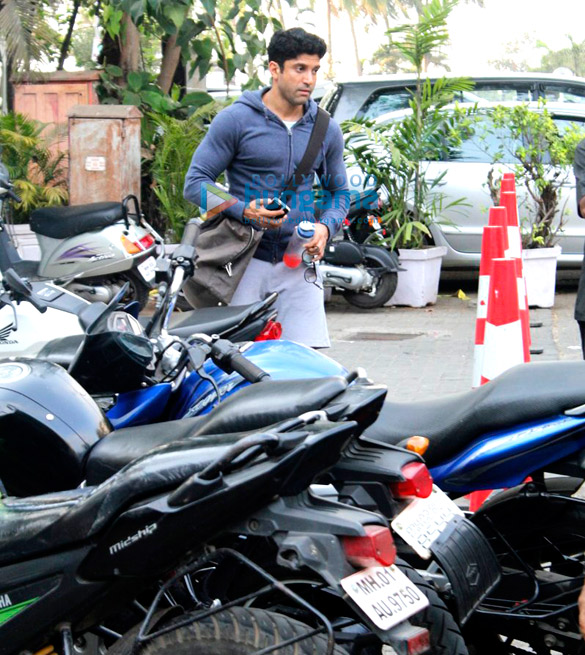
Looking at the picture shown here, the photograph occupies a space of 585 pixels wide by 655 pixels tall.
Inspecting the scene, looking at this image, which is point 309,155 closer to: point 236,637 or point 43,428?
point 43,428

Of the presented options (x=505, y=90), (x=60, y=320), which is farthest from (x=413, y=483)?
(x=505, y=90)

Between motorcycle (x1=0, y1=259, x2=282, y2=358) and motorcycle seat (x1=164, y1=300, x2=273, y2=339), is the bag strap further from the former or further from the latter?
motorcycle seat (x1=164, y1=300, x2=273, y2=339)

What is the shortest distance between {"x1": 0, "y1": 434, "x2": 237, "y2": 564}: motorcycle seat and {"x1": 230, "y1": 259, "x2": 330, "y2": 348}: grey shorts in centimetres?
266

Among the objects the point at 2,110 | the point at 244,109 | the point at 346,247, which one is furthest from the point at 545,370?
the point at 2,110

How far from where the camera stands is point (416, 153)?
397 inches

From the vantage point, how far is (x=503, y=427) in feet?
9.16

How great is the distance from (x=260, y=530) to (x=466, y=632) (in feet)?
3.55

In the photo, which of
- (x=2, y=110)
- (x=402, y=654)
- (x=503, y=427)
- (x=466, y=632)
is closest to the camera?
(x=402, y=654)

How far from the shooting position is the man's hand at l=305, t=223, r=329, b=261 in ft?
16.4

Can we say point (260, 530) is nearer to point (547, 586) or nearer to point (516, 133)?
point (547, 586)

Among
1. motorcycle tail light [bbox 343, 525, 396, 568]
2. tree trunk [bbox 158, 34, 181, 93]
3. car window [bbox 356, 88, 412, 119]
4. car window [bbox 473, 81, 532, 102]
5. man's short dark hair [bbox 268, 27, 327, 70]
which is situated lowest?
motorcycle tail light [bbox 343, 525, 396, 568]

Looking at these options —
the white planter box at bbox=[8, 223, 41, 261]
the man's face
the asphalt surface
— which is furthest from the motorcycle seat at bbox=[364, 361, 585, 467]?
the white planter box at bbox=[8, 223, 41, 261]

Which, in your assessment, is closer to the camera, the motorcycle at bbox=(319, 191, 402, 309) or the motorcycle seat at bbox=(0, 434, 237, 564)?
the motorcycle seat at bbox=(0, 434, 237, 564)

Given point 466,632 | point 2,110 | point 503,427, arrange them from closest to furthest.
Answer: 1. point 503,427
2. point 466,632
3. point 2,110
